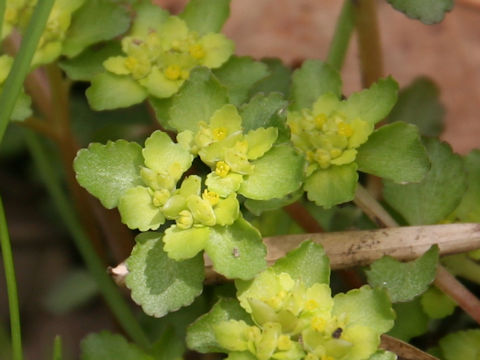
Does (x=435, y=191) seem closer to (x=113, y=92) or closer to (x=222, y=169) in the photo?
(x=222, y=169)

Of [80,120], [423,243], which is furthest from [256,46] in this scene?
[423,243]

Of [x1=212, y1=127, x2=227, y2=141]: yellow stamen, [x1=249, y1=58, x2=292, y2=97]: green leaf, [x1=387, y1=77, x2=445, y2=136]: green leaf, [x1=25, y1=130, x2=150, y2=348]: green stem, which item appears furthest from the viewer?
[x1=387, y1=77, x2=445, y2=136]: green leaf

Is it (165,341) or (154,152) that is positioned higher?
(154,152)

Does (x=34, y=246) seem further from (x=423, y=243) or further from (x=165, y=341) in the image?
(x=423, y=243)

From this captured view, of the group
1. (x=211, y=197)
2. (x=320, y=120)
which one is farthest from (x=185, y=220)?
(x=320, y=120)

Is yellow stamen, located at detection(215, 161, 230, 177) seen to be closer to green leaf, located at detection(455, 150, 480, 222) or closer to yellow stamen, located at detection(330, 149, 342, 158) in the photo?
yellow stamen, located at detection(330, 149, 342, 158)

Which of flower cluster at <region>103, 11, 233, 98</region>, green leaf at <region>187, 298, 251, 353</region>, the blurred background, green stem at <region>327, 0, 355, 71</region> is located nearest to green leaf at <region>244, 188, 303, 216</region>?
green leaf at <region>187, 298, 251, 353</region>
